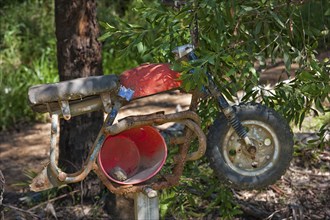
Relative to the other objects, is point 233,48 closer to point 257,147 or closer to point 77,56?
point 257,147

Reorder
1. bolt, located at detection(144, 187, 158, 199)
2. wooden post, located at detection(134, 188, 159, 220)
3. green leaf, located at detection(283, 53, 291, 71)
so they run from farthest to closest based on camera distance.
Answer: wooden post, located at detection(134, 188, 159, 220) → green leaf, located at detection(283, 53, 291, 71) → bolt, located at detection(144, 187, 158, 199)

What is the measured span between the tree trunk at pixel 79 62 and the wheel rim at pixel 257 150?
1.76 metres

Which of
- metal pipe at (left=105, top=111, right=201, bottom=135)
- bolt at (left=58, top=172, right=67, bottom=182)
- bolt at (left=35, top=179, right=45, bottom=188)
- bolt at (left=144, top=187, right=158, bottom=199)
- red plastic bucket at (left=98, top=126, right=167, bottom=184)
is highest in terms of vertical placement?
metal pipe at (left=105, top=111, right=201, bottom=135)

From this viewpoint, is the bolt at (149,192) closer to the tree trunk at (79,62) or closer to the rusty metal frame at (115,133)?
the rusty metal frame at (115,133)

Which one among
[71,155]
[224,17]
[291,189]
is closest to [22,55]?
[71,155]

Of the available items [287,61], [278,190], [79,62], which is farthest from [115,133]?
[278,190]

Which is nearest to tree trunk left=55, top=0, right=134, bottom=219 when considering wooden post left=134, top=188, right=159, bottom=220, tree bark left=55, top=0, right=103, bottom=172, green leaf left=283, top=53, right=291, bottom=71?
tree bark left=55, top=0, right=103, bottom=172

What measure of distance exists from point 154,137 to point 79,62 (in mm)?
1891

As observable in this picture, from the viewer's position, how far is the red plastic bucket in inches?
130

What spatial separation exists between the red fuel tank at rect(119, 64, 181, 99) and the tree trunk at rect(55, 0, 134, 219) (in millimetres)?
1915

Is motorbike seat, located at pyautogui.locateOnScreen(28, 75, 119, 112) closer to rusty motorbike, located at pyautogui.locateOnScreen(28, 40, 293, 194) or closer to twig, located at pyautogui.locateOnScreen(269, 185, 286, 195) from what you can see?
rusty motorbike, located at pyautogui.locateOnScreen(28, 40, 293, 194)

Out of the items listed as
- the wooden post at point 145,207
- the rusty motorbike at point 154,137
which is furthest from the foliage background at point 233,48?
the wooden post at point 145,207

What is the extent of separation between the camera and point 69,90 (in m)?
3.01

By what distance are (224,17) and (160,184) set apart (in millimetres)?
801
